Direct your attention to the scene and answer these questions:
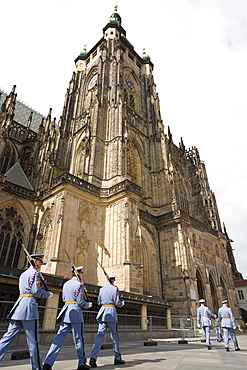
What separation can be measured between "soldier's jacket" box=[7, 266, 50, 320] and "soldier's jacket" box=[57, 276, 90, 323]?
0.62 m

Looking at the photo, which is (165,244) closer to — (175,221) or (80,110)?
(175,221)

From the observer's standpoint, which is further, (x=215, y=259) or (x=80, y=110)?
(x=80, y=110)

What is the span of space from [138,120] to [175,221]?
13126 mm

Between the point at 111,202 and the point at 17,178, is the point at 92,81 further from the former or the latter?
the point at 111,202

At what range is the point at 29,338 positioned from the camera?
3402mm

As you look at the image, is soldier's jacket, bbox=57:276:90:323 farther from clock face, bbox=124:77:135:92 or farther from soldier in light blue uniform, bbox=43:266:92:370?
clock face, bbox=124:77:135:92

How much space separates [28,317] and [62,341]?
2.62ft

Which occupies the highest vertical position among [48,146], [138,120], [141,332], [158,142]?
[138,120]

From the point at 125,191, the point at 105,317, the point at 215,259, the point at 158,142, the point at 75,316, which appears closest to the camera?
the point at 75,316

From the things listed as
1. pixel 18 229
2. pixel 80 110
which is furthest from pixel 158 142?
pixel 18 229

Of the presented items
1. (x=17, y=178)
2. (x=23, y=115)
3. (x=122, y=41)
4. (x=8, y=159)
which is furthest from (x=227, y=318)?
(x=122, y=41)

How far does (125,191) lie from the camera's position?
55.9 ft

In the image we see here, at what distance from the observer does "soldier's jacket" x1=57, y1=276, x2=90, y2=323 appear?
4.17m

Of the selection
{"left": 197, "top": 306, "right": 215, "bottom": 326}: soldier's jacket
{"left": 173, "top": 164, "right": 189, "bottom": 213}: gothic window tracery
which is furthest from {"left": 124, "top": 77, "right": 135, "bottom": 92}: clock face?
{"left": 197, "top": 306, "right": 215, "bottom": 326}: soldier's jacket
